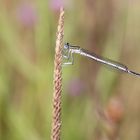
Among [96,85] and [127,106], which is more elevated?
[96,85]

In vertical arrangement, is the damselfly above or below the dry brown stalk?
below

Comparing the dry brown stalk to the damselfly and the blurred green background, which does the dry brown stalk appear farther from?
the blurred green background

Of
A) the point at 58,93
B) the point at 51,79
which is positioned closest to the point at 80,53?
the point at 51,79

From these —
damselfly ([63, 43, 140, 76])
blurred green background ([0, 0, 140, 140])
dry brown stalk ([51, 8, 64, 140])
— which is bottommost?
blurred green background ([0, 0, 140, 140])

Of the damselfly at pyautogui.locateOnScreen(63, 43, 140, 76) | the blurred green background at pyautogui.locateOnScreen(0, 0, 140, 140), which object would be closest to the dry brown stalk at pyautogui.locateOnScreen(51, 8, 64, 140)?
the damselfly at pyautogui.locateOnScreen(63, 43, 140, 76)

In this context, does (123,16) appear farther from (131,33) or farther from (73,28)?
(73,28)

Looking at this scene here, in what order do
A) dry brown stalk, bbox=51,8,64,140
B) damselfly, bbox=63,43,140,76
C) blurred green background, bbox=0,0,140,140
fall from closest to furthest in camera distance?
1. dry brown stalk, bbox=51,8,64,140
2. damselfly, bbox=63,43,140,76
3. blurred green background, bbox=0,0,140,140

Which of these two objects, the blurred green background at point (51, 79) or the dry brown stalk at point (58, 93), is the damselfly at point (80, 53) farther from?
the dry brown stalk at point (58, 93)

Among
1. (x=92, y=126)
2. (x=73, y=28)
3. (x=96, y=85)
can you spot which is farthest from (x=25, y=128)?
(x=73, y=28)

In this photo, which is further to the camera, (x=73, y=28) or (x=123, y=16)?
(x=123, y=16)
